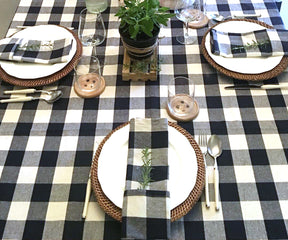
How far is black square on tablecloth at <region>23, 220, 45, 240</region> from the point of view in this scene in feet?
2.44

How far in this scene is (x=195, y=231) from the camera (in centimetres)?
74

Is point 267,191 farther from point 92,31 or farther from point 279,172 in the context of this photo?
point 92,31

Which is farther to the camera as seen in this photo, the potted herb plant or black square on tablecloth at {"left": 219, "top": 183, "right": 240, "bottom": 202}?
the potted herb plant

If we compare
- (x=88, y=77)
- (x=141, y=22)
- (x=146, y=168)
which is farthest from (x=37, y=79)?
(x=146, y=168)

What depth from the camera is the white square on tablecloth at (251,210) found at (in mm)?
758

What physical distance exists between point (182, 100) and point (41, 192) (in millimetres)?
497


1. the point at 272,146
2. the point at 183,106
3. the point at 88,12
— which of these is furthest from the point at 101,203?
the point at 88,12

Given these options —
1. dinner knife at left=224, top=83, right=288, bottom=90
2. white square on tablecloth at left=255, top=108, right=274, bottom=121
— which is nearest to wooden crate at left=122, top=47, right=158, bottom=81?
dinner knife at left=224, top=83, right=288, bottom=90

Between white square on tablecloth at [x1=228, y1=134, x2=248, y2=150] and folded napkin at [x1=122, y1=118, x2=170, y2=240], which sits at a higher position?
folded napkin at [x1=122, y1=118, x2=170, y2=240]

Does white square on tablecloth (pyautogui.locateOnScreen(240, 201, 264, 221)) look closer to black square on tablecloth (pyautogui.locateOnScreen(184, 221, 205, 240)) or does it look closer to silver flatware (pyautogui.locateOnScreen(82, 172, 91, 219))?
black square on tablecloth (pyautogui.locateOnScreen(184, 221, 205, 240))

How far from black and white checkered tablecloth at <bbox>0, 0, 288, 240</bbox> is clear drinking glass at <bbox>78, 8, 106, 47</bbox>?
0.03 meters

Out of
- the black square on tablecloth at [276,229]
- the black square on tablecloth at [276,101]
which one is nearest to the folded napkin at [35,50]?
the black square on tablecloth at [276,101]

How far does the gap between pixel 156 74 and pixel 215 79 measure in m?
0.20

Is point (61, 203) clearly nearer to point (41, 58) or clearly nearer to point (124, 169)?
point (124, 169)
